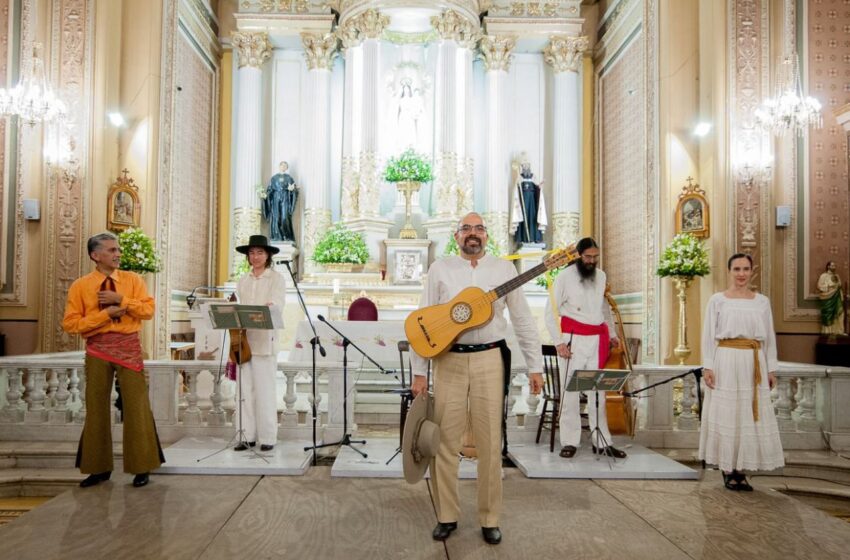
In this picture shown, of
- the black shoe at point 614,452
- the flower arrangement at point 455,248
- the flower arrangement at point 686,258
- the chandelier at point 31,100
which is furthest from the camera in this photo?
the flower arrangement at point 455,248

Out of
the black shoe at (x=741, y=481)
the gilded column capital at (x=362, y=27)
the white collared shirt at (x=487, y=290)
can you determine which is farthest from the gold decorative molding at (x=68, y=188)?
the black shoe at (x=741, y=481)

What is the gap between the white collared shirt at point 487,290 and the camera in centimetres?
369

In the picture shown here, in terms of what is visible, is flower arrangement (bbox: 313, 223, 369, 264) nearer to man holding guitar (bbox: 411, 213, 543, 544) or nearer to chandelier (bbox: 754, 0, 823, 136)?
chandelier (bbox: 754, 0, 823, 136)

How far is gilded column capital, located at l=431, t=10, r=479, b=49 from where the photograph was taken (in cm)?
1234

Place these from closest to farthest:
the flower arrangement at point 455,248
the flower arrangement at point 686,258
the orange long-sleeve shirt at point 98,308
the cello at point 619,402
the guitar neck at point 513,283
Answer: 1. the guitar neck at point 513,283
2. the orange long-sleeve shirt at point 98,308
3. the cello at point 619,402
4. the flower arrangement at point 686,258
5. the flower arrangement at point 455,248

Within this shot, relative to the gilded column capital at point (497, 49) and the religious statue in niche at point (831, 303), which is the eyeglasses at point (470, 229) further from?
the gilded column capital at point (497, 49)

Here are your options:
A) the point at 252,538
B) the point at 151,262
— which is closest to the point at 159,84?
the point at 151,262

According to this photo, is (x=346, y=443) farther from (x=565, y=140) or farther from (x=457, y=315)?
(x=565, y=140)

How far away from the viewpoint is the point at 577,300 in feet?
18.0

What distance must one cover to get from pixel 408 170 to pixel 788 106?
19.8 ft

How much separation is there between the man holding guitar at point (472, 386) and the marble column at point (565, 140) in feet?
31.5

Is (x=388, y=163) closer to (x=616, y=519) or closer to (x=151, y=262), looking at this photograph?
(x=151, y=262)

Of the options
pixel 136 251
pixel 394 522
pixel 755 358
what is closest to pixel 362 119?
pixel 136 251

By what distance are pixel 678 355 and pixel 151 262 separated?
734cm
